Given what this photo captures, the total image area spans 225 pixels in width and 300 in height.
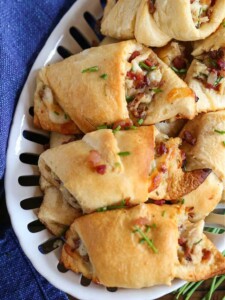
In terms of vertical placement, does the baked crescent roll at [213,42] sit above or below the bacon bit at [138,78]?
below

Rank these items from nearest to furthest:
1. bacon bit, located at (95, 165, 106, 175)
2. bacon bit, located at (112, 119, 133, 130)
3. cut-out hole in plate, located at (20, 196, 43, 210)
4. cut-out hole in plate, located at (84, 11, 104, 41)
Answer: bacon bit, located at (95, 165, 106, 175), bacon bit, located at (112, 119, 133, 130), cut-out hole in plate, located at (20, 196, 43, 210), cut-out hole in plate, located at (84, 11, 104, 41)

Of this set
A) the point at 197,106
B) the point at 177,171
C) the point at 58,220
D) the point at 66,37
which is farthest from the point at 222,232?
the point at 66,37

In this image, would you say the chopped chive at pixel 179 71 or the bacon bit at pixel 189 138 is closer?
the bacon bit at pixel 189 138

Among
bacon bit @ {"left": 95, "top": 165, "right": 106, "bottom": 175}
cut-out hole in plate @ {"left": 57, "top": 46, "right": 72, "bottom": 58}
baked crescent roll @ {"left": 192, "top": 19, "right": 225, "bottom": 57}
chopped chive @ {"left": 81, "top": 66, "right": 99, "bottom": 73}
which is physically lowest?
baked crescent roll @ {"left": 192, "top": 19, "right": 225, "bottom": 57}

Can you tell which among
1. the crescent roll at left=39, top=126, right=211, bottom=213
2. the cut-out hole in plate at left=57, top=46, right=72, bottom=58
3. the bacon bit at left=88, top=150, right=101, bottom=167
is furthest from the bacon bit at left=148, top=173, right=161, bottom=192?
the cut-out hole in plate at left=57, top=46, right=72, bottom=58

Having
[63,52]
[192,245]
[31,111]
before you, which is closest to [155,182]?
[192,245]

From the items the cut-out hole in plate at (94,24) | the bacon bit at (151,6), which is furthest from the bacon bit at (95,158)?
the cut-out hole in plate at (94,24)

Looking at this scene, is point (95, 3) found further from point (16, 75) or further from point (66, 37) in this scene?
point (16, 75)

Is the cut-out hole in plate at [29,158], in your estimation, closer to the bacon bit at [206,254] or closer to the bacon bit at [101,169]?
the bacon bit at [101,169]

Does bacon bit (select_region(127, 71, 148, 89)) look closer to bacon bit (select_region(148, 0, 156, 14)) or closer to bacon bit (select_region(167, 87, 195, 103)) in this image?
bacon bit (select_region(167, 87, 195, 103))
